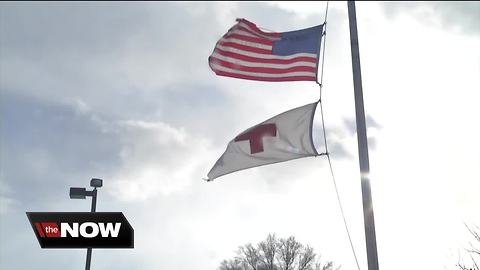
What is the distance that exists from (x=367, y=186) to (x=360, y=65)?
229 centimetres

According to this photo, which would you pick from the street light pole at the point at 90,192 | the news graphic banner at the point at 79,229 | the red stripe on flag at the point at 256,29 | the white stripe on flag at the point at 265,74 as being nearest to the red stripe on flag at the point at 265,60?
the white stripe on flag at the point at 265,74

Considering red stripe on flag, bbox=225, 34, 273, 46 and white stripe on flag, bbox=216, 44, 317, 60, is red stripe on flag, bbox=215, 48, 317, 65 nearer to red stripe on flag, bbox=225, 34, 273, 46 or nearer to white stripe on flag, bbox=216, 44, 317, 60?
white stripe on flag, bbox=216, 44, 317, 60

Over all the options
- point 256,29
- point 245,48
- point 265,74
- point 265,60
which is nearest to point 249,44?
point 245,48

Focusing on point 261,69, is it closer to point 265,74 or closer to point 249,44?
point 265,74

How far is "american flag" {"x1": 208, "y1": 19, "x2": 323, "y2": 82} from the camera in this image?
9219mm

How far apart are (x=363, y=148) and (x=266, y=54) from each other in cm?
268

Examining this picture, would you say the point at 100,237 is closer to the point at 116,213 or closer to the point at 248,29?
the point at 116,213

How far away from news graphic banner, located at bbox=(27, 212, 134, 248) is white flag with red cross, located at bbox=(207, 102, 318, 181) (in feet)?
20.0

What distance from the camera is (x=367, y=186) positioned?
786 centimetres

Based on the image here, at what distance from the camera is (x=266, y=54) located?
9375mm

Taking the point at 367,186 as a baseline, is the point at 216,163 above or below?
above

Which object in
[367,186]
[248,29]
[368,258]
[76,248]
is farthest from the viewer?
[76,248]

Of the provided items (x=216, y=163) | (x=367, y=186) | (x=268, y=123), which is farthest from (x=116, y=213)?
(x=367, y=186)

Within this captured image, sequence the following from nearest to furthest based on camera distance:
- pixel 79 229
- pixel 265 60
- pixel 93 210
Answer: pixel 265 60 < pixel 79 229 < pixel 93 210
